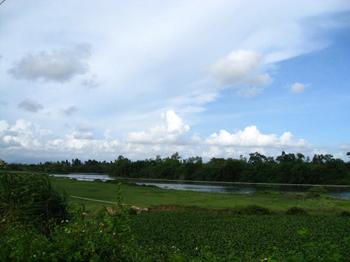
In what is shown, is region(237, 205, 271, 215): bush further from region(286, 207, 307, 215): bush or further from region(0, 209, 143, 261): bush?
region(0, 209, 143, 261): bush

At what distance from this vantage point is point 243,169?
106188mm

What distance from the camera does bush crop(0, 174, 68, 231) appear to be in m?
10.1

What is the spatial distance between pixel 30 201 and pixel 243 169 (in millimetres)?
97497

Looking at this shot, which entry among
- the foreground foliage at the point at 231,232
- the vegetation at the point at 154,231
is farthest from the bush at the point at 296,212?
the foreground foliage at the point at 231,232

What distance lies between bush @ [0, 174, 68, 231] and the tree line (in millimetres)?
66617

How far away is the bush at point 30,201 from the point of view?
10.1 meters

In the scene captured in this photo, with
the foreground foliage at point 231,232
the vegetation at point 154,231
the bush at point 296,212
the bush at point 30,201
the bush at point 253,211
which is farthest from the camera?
the bush at point 296,212

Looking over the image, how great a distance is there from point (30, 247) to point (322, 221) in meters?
17.4

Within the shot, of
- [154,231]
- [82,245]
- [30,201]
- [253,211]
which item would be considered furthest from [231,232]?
[82,245]

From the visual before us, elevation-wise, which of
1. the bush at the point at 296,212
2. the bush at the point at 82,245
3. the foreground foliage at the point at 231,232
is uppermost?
the bush at the point at 82,245

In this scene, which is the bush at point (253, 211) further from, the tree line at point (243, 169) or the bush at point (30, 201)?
the tree line at point (243, 169)

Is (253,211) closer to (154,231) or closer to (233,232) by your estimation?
(233,232)

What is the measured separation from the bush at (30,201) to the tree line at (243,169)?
66.6 metres

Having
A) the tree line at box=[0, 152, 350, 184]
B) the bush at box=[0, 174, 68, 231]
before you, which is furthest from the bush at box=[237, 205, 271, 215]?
the tree line at box=[0, 152, 350, 184]
